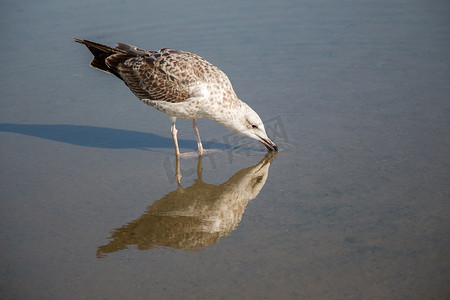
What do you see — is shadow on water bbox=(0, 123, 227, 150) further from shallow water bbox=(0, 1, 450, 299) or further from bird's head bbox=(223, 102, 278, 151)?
bird's head bbox=(223, 102, 278, 151)

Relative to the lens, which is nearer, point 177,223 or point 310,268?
point 310,268

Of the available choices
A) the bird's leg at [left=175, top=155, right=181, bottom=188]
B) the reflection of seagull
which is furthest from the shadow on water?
the reflection of seagull

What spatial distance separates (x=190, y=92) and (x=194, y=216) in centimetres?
199

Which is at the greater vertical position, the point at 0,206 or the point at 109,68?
the point at 109,68

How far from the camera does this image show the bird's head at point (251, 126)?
7621mm

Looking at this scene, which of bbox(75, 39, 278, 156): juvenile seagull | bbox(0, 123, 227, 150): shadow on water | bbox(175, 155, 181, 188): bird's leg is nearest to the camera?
bbox(175, 155, 181, 188): bird's leg

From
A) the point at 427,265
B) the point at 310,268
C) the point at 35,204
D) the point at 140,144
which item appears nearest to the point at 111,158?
the point at 140,144

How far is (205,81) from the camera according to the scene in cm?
753

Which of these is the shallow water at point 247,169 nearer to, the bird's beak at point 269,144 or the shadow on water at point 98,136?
the shadow on water at point 98,136

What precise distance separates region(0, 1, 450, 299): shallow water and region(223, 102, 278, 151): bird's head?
235mm

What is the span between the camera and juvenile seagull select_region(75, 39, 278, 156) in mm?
7508

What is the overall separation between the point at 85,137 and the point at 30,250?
293 centimetres

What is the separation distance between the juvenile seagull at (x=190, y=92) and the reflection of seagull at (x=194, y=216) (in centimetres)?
74

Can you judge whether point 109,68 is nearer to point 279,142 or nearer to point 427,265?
point 279,142
